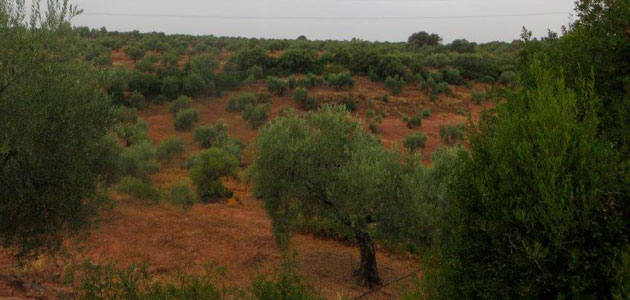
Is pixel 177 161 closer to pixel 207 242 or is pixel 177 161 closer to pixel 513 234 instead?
pixel 207 242

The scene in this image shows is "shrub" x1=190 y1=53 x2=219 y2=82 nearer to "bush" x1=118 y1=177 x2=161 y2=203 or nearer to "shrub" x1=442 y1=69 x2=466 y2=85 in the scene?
"bush" x1=118 y1=177 x2=161 y2=203

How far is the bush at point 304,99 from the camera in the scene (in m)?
38.4

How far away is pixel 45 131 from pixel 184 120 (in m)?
26.1

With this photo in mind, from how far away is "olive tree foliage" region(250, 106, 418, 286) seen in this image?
40.6ft

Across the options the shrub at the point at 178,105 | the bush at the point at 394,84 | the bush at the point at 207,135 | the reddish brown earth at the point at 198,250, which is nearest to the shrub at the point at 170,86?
the shrub at the point at 178,105

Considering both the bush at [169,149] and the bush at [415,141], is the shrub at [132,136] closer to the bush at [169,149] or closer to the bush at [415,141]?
the bush at [169,149]

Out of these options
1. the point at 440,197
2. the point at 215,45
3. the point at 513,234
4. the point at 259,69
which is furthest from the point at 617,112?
the point at 215,45

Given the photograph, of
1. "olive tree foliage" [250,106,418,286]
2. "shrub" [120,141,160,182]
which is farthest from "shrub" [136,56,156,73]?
"olive tree foliage" [250,106,418,286]

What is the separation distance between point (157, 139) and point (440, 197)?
73.2 feet

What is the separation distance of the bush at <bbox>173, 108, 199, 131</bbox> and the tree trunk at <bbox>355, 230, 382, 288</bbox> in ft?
74.2

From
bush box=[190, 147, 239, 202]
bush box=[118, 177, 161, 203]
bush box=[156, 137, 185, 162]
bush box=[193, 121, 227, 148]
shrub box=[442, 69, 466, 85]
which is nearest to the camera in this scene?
bush box=[118, 177, 161, 203]

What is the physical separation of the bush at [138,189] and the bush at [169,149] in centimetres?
599

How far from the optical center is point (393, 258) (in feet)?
56.1

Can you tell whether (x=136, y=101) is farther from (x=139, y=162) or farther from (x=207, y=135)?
(x=139, y=162)
